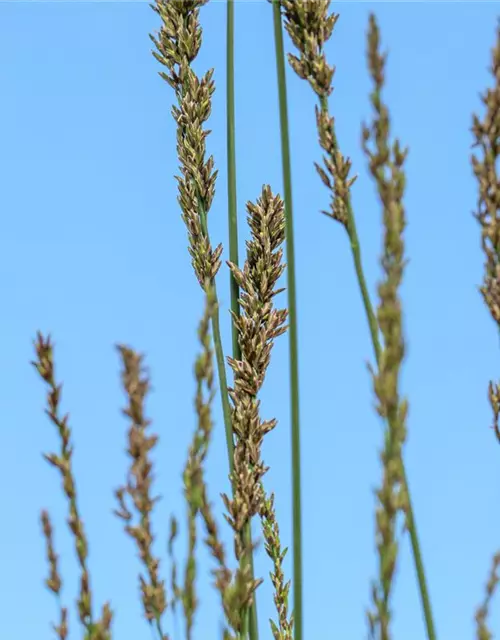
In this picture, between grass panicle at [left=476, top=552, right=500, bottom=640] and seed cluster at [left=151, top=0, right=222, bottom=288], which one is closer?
grass panicle at [left=476, top=552, right=500, bottom=640]

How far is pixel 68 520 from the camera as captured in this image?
1.85 metres

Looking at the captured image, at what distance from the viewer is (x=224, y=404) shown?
2.78m

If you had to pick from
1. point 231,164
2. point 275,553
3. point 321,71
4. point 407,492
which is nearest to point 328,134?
point 321,71

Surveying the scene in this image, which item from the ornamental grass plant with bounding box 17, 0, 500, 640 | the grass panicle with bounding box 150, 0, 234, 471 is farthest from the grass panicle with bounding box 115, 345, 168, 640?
the grass panicle with bounding box 150, 0, 234, 471

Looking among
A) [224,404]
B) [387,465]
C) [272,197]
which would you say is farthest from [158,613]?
[272,197]

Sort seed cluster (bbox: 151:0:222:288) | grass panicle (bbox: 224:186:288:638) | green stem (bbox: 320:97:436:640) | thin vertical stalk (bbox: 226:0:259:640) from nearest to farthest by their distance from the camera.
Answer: green stem (bbox: 320:97:436:640), grass panicle (bbox: 224:186:288:638), thin vertical stalk (bbox: 226:0:259:640), seed cluster (bbox: 151:0:222:288)

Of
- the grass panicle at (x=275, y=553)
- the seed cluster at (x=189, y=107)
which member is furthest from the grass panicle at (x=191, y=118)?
the grass panicle at (x=275, y=553)

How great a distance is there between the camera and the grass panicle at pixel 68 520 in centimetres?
184

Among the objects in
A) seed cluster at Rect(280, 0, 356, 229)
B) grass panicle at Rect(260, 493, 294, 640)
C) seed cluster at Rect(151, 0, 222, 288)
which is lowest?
grass panicle at Rect(260, 493, 294, 640)

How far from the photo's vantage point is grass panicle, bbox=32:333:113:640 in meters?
1.84

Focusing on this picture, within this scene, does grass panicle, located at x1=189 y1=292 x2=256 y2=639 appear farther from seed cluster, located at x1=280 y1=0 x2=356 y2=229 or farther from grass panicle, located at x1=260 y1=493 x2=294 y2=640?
grass panicle, located at x1=260 y1=493 x2=294 y2=640

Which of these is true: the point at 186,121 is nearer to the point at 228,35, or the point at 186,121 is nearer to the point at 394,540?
the point at 228,35

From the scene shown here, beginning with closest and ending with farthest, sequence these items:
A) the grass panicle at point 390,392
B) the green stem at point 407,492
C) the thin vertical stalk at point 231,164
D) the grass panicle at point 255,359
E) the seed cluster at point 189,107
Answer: the grass panicle at point 390,392
the green stem at point 407,492
the grass panicle at point 255,359
the thin vertical stalk at point 231,164
the seed cluster at point 189,107

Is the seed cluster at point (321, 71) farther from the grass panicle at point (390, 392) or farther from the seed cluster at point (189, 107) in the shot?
the seed cluster at point (189, 107)
